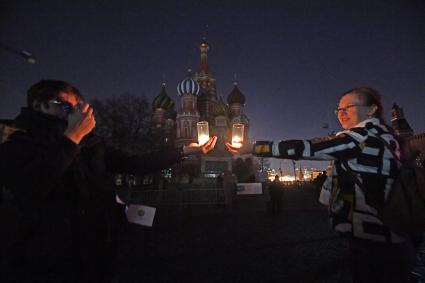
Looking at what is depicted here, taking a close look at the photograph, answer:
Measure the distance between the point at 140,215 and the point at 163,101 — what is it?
52.5 meters

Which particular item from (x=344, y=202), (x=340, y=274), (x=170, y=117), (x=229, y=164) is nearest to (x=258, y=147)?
(x=344, y=202)

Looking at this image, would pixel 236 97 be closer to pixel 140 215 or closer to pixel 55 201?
pixel 140 215

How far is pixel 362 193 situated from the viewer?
6.47 ft

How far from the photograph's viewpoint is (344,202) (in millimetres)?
2086

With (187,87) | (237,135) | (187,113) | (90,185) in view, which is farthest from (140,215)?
(187,87)

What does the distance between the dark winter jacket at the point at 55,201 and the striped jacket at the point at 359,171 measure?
173cm

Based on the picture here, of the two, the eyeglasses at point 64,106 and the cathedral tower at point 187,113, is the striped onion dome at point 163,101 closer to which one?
the cathedral tower at point 187,113

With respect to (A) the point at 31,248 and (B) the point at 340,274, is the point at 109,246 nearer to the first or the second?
(A) the point at 31,248

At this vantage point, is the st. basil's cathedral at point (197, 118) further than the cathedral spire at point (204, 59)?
No

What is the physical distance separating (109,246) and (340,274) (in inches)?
170

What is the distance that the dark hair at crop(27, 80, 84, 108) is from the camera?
5.66 feet

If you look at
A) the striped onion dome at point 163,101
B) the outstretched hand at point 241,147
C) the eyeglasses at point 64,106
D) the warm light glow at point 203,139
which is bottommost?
the outstretched hand at point 241,147

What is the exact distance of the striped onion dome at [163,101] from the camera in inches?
2068

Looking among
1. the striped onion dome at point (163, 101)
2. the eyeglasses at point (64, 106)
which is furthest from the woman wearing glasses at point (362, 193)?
the striped onion dome at point (163, 101)
